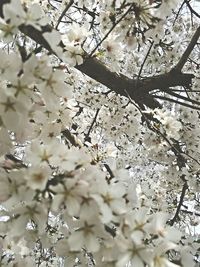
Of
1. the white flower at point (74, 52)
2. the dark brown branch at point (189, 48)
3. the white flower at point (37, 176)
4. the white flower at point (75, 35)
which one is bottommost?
the white flower at point (37, 176)

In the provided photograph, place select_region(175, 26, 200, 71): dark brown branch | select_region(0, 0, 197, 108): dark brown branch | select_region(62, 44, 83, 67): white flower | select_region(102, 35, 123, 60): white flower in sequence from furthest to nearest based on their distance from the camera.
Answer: select_region(0, 0, 197, 108): dark brown branch < select_region(175, 26, 200, 71): dark brown branch < select_region(102, 35, 123, 60): white flower < select_region(62, 44, 83, 67): white flower

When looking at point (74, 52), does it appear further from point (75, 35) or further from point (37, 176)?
point (37, 176)

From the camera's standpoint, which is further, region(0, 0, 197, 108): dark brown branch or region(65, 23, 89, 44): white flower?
region(0, 0, 197, 108): dark brown branch

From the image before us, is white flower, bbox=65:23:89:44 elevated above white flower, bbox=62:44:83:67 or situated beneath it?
elevated above

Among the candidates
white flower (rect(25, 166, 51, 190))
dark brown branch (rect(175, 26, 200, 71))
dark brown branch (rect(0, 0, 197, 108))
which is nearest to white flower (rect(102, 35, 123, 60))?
dark brown branch (rect(0, 0, 197, 108))

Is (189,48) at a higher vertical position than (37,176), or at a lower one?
higher

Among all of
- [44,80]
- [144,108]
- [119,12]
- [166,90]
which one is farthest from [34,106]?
[144,108]

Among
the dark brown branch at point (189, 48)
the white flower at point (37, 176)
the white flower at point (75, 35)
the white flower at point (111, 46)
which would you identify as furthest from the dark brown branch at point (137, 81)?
the white flower at point (37, 176)

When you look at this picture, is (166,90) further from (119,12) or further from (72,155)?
(72,155)

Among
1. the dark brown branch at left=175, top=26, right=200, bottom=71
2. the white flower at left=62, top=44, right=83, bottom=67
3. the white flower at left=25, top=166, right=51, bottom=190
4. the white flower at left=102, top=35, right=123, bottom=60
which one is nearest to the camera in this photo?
the white flower at left=25, top=166, right=51, bottom=190

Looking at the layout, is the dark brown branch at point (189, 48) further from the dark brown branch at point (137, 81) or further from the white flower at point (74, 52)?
the white flower at point (74, 52)

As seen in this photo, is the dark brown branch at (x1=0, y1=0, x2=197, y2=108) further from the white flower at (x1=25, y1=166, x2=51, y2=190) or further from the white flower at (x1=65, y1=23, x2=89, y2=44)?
the white flower at (x1=25, y1=166, x2=51, y2=190)

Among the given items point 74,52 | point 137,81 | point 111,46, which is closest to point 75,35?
point 74,52

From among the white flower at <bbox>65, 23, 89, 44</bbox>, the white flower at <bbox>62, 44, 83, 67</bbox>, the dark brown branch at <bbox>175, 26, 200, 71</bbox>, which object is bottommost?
the white flower at <bbox>62, 44, 83, 67</bbox>
